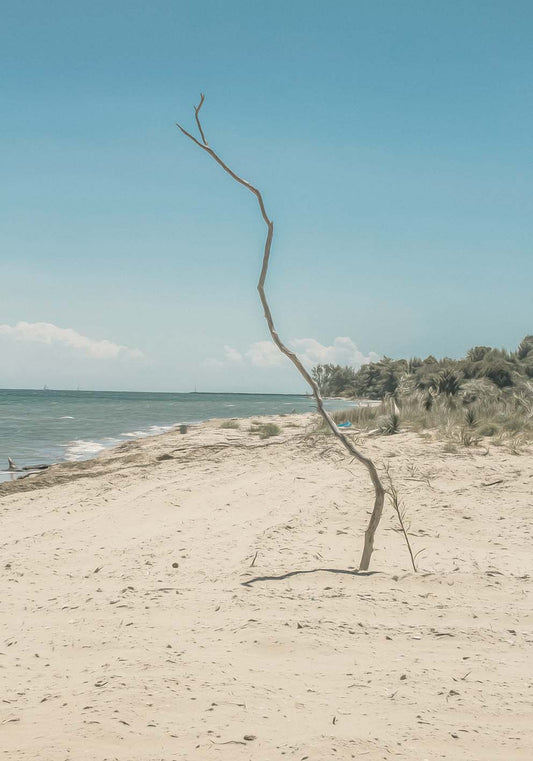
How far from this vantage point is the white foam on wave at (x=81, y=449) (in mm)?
15141

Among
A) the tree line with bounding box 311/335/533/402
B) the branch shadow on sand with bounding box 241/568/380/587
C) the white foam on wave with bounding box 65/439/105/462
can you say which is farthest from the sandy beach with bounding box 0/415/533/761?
the white foam on wave with bounding box 65/439/105/462

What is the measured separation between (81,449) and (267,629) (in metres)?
14.5

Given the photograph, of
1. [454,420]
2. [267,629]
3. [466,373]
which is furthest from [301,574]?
[466,373]

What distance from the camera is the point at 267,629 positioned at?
3381 mm

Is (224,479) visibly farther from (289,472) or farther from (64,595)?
(64,595)

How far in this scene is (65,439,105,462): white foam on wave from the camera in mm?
15141

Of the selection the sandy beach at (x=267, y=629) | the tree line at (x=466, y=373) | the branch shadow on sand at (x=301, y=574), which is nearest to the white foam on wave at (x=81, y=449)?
the tree line at (x=466, y=373)

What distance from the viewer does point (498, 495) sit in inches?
272

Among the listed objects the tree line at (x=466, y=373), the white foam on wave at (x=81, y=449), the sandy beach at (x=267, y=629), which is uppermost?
the tree line at (x=466, y=373)

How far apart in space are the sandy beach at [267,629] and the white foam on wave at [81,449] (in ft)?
26.5

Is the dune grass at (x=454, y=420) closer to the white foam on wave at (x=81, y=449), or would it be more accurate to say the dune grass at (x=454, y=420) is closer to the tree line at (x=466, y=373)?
the tree line at (x=466, y=373)

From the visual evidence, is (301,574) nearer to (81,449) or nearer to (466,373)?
(81,449)

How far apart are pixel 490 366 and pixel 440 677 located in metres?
20.4

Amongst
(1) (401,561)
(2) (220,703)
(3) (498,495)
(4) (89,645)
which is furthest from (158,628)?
(3) (498,495)
